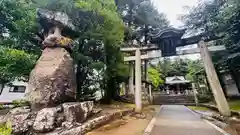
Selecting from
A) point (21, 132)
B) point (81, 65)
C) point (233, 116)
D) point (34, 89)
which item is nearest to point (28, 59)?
point (34, 89)

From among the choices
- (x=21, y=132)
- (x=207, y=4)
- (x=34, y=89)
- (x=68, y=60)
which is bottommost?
(x=21, y=132)

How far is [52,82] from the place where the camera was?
22.1ft

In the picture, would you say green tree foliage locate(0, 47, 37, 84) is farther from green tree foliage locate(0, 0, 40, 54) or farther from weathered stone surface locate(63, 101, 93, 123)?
weathered stone surface locate(63, 101, 93, 123)

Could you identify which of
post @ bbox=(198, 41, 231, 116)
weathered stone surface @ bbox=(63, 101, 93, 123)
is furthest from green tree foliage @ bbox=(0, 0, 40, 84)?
post @ bbox=(198, 41, 231, 116)

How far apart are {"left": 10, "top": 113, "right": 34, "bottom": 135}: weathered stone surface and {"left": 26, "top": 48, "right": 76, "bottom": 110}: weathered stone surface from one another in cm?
82

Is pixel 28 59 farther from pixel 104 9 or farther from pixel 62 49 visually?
pixel 104 9

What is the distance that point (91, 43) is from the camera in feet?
34.7

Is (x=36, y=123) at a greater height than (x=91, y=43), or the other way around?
(x=91, y=43)

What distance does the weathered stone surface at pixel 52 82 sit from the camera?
659cm

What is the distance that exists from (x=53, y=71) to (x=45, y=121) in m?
2.28

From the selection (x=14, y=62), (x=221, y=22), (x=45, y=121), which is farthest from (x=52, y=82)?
(x=221, y=22)

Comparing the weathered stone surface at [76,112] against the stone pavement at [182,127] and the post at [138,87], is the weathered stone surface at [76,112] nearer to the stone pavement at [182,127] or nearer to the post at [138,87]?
the stone pavement at [182,127]

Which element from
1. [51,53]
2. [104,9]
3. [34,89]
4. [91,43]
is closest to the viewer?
[34,89]

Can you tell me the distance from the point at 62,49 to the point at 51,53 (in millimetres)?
567
